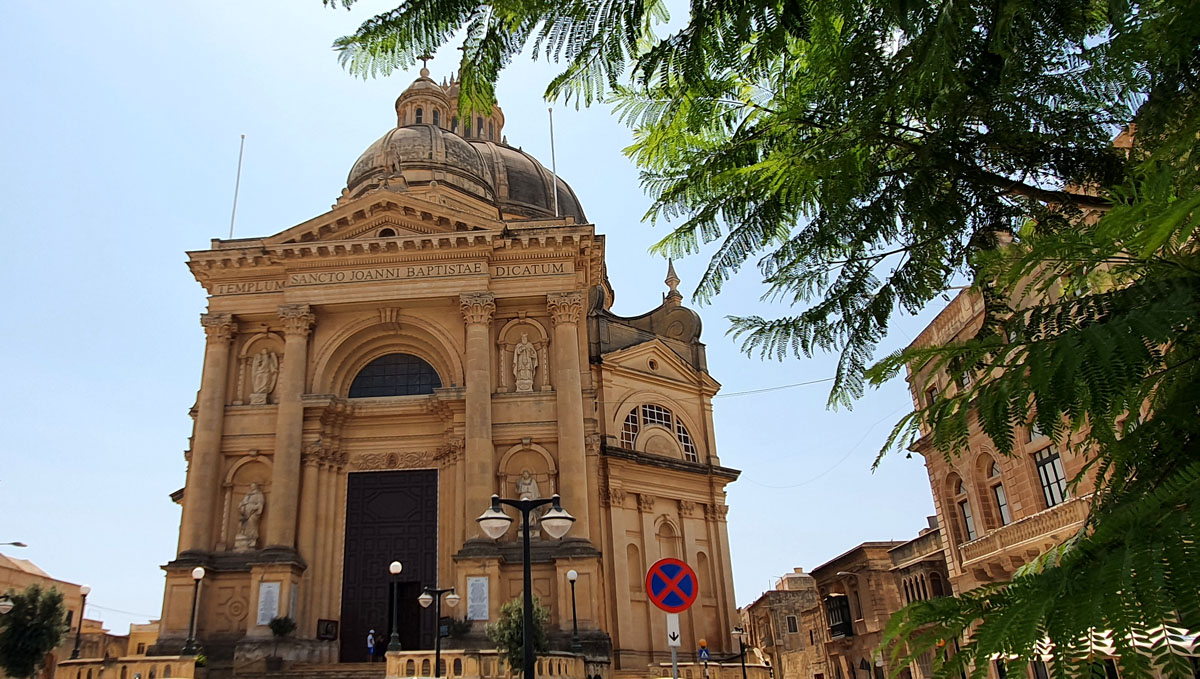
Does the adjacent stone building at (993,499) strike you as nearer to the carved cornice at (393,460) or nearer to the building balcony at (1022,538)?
the building balcony at (1022,538)

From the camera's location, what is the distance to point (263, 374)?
2972 cm

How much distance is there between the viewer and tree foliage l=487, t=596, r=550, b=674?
20078 millimetres

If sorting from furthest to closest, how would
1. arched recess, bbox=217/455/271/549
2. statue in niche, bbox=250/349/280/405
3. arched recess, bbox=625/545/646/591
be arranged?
arched recess, bbox=625/545/646/591 < statue in niche, bbox=250/349/280/405 < arched recess, bbox=217/455/271/549

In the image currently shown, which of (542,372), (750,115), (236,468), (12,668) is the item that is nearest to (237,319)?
(236,468)

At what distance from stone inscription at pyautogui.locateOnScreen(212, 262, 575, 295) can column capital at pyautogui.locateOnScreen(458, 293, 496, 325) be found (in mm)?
868

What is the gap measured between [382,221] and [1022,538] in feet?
72.1

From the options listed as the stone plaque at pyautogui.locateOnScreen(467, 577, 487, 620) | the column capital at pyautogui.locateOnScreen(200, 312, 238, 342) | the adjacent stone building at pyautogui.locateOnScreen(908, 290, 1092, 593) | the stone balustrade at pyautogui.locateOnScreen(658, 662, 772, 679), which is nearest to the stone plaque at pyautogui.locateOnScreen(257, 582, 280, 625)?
the stone plaque at pyautogui.locateOnScreen(467, 577, 487, 620)

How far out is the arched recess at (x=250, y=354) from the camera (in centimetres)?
2978

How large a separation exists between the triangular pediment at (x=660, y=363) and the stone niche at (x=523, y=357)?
7874 millimetres

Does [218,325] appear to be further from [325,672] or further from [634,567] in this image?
[634,567]

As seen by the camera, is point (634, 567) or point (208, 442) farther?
point (634, 567)

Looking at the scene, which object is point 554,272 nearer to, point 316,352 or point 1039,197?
point 316,352

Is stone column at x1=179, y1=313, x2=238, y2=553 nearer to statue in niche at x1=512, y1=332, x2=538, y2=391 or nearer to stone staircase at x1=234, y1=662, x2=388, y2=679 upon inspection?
stone staircase at x1=234, y1=662, x2=388, y2=679

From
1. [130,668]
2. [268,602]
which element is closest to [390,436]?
[268,602]
